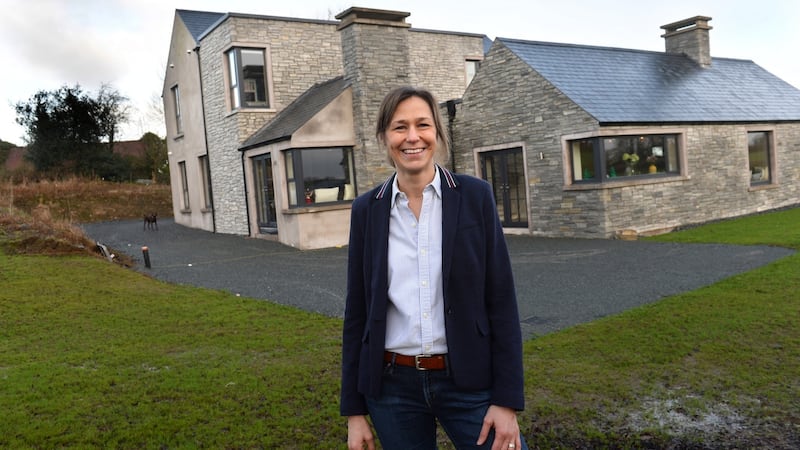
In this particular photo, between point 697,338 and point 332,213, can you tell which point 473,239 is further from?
point 332,213

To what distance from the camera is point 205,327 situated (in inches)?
283

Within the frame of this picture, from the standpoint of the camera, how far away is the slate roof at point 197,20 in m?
20.9

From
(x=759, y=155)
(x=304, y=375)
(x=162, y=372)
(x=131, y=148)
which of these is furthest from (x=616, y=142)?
(x=131, y=148)

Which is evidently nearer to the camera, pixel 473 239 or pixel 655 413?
pixel 473 239

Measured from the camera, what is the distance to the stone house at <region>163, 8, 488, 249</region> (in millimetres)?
15648

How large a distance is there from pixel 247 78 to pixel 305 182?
457 centimetres

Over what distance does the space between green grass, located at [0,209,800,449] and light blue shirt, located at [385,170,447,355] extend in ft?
7.27

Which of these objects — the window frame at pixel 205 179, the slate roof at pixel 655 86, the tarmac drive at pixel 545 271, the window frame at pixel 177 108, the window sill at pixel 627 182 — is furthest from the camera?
the window frame at pixel 177 108

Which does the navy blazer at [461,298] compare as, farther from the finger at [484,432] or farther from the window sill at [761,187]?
the window sill at [761,187]

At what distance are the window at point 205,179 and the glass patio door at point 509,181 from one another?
9806 millimetres

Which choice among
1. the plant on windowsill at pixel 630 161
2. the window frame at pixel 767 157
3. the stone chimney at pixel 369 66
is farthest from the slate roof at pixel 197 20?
the window frame at pixel 767 157

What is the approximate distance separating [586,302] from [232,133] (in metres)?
13.4

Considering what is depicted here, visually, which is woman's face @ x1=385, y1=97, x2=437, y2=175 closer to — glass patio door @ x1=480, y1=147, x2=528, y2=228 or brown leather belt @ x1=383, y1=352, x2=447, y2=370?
brown leather belt @ x1=383, y1=352, x2=447, y2=370

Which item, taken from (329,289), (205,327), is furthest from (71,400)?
(329,289)
